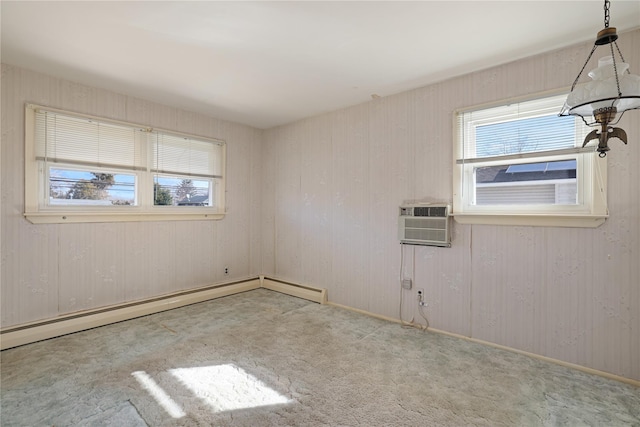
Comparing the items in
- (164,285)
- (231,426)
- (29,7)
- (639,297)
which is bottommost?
(231,426)

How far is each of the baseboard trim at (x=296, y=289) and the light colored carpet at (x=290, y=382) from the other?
0.91 m

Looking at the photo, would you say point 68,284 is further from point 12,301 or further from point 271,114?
point 271,114

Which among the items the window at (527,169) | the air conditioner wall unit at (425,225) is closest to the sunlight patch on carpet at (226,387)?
the air conditioner wall unit at (425,225)

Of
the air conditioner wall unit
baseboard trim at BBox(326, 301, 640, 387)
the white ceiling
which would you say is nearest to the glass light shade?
the white ceiling

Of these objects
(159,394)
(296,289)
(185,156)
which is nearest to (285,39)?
(185,156)

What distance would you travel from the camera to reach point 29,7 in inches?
78.8

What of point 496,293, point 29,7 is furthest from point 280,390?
point 29,7

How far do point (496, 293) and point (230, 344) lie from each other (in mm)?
2469

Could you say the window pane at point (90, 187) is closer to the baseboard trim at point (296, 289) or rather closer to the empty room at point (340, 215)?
the empty room at point (340, 215)

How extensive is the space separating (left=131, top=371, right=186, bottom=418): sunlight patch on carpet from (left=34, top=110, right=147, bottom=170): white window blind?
2.33 m

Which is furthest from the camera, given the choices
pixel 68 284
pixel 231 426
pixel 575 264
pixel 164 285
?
pixel 164 285

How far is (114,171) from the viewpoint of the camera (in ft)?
11.3

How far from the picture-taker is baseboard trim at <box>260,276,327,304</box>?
4.04 meters

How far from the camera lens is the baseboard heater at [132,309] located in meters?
2.75
